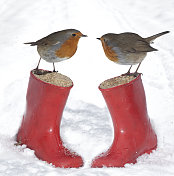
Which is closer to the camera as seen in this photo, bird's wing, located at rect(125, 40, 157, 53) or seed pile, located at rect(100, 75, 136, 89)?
bird's wing, located at rect(125, 40, 157, 53)

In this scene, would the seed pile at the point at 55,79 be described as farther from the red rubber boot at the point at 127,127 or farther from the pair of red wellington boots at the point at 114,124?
the red rubber boot at the point at 127,127

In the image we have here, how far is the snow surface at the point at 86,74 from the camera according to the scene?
6.72 feet

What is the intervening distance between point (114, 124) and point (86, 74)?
43.4 inches

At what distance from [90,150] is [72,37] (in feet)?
2.57

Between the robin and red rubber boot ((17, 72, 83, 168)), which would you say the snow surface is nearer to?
red rubber boot ((17, 72, 83, 168))

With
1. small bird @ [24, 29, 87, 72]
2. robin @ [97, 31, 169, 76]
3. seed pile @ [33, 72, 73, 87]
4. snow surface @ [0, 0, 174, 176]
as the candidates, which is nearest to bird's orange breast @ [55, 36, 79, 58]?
small bird @ [24, 29, 87, 72]

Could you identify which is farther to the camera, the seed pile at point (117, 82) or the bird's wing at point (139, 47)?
the seed pile at point (117, 82)

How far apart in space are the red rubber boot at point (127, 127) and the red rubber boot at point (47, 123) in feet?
0.69

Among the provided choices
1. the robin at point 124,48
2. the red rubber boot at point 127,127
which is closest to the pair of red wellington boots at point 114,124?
the red rubber boot at point 127,127

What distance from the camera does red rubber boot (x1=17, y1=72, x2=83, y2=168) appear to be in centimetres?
208

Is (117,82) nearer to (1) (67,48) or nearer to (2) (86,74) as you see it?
(1) (67,48)

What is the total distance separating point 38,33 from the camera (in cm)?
393

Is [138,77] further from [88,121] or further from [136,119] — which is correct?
[88,121]

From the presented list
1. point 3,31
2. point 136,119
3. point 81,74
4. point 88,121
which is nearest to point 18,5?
point 3,31
